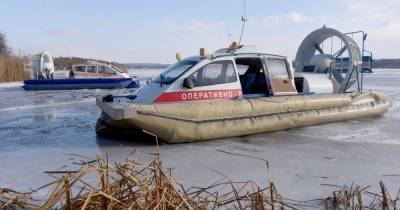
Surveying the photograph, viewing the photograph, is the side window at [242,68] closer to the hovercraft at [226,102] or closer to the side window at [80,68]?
the hovercraft at [226,102]

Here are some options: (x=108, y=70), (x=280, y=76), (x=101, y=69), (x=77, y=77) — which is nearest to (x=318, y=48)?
(x=280, y=76)

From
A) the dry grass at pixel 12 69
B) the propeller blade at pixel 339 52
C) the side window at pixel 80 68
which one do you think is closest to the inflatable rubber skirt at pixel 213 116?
the propeller blade at pixel 339 52

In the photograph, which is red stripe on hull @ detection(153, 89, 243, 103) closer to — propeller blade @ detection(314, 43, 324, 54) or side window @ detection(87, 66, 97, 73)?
propeller blade @ detection(314, 43, 324, 54)

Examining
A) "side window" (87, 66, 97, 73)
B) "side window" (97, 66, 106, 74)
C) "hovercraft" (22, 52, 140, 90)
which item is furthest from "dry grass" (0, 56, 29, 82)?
"side window" (97, 66, 106, 74)

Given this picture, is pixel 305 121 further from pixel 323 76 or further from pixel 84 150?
pixel 84 150

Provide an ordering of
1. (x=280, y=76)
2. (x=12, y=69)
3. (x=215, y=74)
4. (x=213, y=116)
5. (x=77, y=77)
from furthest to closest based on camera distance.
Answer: (x=12, y=69) → (x=77, y=77) → (x=280, y=76) → (x=215, y=74) → (x=213, y=116)

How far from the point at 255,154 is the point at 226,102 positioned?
3.24 feet

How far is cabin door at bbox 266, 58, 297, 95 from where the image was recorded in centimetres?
526

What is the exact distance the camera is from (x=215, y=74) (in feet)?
15.7

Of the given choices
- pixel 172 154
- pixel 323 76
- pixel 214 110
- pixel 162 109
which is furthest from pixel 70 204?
pixel 323 76

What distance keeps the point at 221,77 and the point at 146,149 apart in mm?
1525

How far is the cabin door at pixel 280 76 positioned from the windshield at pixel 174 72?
1.34 metres

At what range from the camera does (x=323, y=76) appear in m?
6.57

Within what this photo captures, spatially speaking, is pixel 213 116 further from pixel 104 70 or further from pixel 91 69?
→ pixel 91 69
